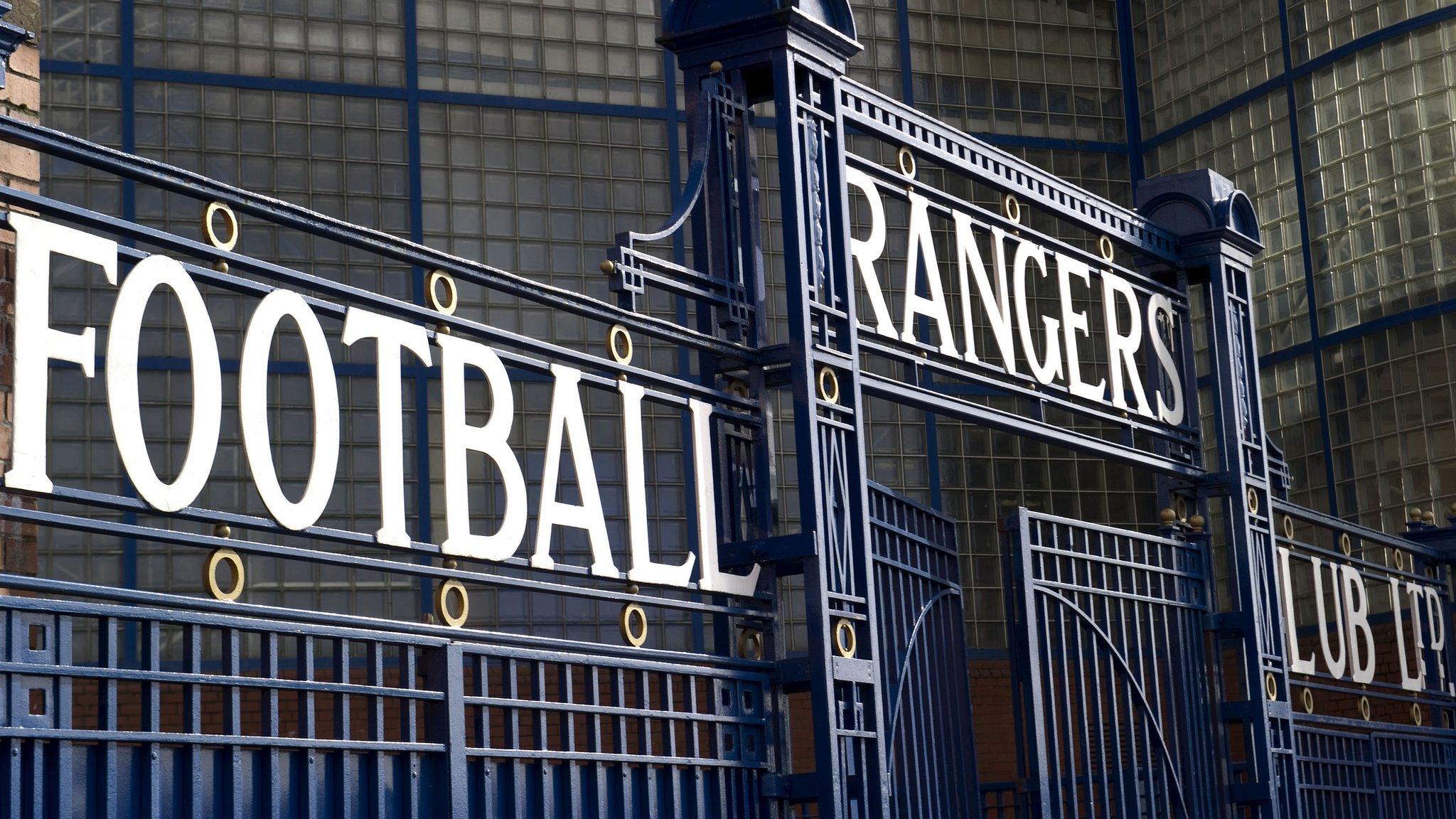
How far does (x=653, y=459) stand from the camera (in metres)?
14.2

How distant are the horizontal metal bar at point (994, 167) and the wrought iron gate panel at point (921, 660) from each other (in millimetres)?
1155

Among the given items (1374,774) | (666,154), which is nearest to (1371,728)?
(1374,774)

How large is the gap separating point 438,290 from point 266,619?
106 cm

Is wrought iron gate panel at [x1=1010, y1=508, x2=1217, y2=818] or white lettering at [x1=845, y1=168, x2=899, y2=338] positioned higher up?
white lettering at [x1=845, y1=168, x2=899, y2=338]

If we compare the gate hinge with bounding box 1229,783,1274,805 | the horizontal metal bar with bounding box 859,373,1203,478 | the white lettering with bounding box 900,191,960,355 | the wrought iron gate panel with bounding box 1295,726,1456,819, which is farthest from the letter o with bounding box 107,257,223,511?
the wrought iron gate panel with bounding box 1295,726,1456,819

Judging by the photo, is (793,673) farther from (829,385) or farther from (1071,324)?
(1071,324)

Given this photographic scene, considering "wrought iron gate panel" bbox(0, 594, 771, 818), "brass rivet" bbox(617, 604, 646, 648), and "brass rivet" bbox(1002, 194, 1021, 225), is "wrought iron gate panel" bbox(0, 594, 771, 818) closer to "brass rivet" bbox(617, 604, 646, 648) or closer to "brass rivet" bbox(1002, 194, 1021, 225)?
"brass rivet" bbox(617, 604, 646, 648)

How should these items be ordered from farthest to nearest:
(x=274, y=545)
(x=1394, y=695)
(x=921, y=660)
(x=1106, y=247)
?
1. (x=1394, y=695)
2. (x=1106, y=247)
3. (x=921, y=660)
4. (x=274, y=545)

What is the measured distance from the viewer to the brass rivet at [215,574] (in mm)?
4043

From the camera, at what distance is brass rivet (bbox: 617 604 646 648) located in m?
5.09

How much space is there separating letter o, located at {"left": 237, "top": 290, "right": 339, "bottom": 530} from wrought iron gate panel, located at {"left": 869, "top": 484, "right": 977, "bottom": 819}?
2.10 m

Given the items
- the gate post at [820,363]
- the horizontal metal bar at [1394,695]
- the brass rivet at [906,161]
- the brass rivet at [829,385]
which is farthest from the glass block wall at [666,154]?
the brass rivet at [829,385]

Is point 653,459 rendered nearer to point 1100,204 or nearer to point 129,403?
point 1100,204

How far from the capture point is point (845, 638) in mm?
5609
